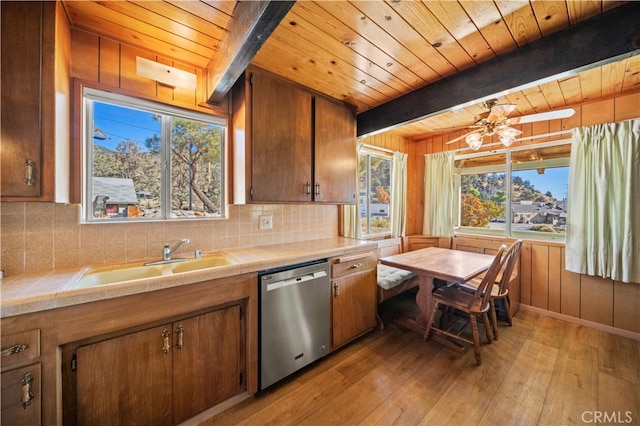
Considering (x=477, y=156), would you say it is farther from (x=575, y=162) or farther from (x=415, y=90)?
(x=415, y=90)

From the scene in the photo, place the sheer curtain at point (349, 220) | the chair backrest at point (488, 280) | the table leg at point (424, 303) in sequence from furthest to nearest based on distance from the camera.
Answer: the sheer curtain at point (349, 220) → the table leg at point (424, 303) → the chair backrest at point (488, 280)

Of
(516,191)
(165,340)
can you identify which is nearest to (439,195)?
(516,191)

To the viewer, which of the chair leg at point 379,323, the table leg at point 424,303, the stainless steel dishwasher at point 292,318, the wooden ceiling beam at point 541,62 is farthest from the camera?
the chair leg at point 379,323

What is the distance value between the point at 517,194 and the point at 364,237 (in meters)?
2.09

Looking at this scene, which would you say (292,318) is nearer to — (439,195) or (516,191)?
(439,195)

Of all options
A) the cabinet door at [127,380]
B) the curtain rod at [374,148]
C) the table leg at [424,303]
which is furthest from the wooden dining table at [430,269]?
the cabinet door at [127,380]

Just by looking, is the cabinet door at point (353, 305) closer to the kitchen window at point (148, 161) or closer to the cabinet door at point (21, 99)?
the kitchen window at point (148, 161)

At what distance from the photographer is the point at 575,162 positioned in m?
2.51

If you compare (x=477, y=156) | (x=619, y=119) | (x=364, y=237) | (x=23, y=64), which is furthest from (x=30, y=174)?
(x=619, y=119)

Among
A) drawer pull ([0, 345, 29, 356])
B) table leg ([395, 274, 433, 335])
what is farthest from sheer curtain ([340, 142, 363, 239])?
drawer pull ([0, 345, 29, 356])

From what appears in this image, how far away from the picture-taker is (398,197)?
11.1 ft

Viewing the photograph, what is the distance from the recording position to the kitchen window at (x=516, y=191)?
2.81m

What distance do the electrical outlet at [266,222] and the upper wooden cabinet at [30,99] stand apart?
4.26 ft

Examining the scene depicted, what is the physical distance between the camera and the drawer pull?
3.04ft
